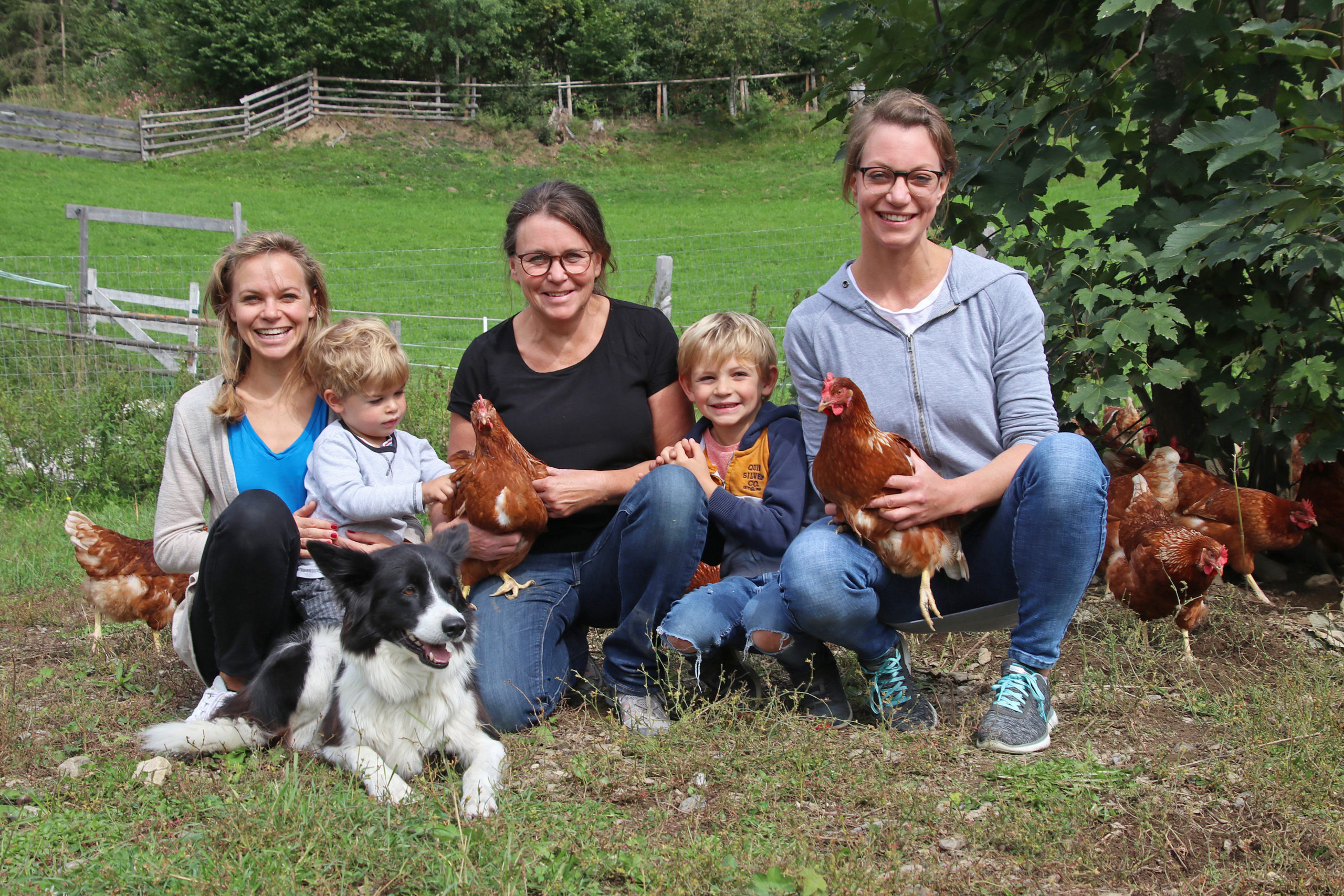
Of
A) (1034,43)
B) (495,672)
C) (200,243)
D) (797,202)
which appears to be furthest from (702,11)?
(495,672)

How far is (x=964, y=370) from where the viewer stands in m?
2.96

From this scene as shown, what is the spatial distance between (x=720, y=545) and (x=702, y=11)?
35.5 metres

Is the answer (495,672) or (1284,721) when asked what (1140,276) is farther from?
(495,672)

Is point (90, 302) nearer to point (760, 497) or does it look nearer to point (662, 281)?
point (662, 281)

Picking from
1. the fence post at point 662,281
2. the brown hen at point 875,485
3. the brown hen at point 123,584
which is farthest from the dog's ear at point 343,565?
the fence post at point 662,281

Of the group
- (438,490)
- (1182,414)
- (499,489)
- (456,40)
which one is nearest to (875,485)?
(499,489)

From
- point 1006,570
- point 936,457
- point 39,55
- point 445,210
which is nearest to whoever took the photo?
point 1006,570

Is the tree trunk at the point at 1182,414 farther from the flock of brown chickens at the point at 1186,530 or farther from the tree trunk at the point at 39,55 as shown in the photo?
the tree trunk at the point at 39,55

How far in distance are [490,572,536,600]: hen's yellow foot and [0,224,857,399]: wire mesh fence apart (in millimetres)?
5201

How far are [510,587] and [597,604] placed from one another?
33 cm

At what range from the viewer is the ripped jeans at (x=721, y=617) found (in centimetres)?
299

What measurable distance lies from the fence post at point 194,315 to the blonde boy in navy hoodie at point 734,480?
6670 millimetres

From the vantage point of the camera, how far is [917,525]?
2.82 m

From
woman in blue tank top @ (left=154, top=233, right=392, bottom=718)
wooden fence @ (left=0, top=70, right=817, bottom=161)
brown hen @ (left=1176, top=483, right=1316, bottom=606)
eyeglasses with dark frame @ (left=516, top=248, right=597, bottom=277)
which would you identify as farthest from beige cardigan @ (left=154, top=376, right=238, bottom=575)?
wooden fence @ (left=0, top=70, right=817, bottom=161)
